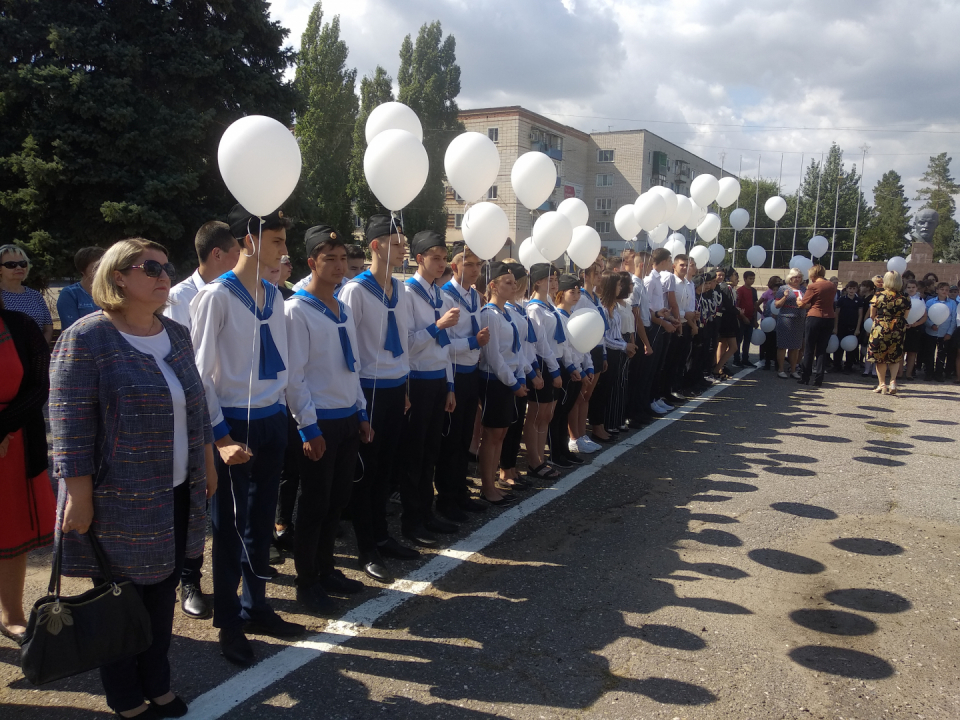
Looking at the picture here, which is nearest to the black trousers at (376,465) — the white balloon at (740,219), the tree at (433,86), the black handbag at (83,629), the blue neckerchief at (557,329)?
the black handbag at (83,629)

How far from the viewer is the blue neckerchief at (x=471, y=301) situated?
206 inches

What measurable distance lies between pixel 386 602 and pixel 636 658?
1435mm

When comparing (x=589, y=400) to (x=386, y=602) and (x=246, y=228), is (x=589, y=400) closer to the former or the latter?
(x=386, y=602)

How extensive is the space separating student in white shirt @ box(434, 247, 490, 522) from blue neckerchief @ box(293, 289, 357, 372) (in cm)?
142

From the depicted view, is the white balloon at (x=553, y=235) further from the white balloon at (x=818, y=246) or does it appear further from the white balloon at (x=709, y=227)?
the white balloon at (x=818, y=246)

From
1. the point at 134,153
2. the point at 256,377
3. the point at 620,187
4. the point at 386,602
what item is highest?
the point at 620,187

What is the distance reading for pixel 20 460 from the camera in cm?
339

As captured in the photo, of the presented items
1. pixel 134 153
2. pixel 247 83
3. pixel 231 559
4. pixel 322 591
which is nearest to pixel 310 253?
pixel 231 559

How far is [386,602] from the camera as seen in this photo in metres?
4.00

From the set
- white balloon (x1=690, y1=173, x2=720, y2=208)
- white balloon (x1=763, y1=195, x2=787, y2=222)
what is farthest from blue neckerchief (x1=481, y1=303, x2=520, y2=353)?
white balloon (x1=763, y1=195, x2=787, y2=222)

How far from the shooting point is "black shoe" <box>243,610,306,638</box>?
3.55 metres

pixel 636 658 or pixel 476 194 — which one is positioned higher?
pixel 476 194

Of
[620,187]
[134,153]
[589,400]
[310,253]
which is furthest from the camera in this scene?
[620,187]

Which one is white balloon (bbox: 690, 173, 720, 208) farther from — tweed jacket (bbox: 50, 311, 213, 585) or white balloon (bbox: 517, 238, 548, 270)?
tweed jacket (bbox: 50, 311, 213, 585)
